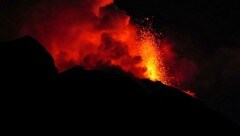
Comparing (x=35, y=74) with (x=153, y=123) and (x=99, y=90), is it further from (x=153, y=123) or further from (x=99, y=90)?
(x=153, y=123)

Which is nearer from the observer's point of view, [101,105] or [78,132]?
[78,132]

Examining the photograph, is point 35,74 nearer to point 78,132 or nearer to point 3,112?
point 3,112

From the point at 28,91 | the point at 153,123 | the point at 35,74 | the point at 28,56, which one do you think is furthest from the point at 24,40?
the point at 153,123

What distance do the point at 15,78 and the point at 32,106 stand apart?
406cm

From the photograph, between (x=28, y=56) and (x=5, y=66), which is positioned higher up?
(x=28, y=56)

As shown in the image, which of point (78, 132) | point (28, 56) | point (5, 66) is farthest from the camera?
point (28, 56)

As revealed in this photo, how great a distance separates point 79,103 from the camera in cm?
3588

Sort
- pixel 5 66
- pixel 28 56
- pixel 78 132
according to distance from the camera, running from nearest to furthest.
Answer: pixel 78 132, pixel 5 66, pixel 28 56

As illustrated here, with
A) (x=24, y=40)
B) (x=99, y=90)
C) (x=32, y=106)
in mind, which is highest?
(x=24, y=40)

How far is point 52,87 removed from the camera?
3859cm

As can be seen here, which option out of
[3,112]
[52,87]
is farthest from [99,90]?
[3,112]

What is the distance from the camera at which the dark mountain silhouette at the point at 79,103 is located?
1313 inches

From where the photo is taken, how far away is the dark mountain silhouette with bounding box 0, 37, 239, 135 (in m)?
33.3

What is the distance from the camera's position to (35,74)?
39.1 meters
